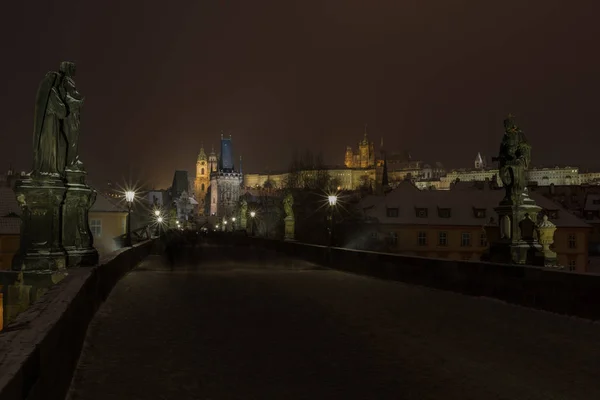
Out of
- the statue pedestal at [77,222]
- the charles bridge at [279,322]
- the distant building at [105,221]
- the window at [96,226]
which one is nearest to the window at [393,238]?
the distant building at [105,221]

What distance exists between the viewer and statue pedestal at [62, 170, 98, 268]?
14047 mm

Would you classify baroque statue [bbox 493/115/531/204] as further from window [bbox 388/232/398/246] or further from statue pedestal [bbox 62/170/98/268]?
window [bbox 388/232/398/246]

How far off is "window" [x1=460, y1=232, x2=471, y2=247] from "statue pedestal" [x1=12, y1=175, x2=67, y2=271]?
201ft

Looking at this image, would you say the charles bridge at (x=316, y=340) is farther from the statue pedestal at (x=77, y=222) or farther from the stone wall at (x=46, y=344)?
the statue pedestal at (x=77, y=222)

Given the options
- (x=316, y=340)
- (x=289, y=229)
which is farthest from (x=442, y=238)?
(x=316, y=340)

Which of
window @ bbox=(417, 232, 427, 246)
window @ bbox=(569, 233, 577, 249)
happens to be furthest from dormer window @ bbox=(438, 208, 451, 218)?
window @ bbox=(569, 233, 577, 249)

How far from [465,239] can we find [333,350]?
64.5m

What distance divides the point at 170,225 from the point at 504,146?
7109cm

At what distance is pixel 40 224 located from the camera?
13422 millimetres

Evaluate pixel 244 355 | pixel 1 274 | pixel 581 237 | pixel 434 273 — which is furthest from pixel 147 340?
pixel 581 237

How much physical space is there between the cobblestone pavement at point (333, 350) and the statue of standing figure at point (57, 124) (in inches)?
130

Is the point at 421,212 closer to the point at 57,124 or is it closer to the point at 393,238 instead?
the point at 393,238

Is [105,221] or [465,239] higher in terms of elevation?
[105,221]

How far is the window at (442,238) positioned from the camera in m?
70.4
